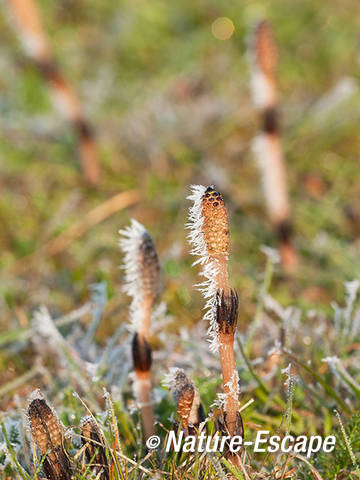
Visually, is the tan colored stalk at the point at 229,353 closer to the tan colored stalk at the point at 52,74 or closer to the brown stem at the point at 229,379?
the brown stem at the point at 229,379

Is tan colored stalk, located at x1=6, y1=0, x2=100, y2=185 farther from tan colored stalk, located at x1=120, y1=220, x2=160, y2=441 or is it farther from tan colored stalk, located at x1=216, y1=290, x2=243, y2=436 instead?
tan colored stalk, located at x1=216, y1=290, x2=243, y2=436

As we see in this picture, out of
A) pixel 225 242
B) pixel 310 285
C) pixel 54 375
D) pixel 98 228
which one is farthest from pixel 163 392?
pixel 98 228

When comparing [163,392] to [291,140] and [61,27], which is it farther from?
[61,27]

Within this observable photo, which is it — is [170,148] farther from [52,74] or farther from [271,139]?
[271,139]

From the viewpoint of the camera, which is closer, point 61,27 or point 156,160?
point 156,160

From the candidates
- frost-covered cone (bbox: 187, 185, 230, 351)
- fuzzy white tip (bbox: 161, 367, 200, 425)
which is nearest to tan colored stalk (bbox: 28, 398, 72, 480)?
fuzzy white tip (bbox: 161, 367, 200, 425)
